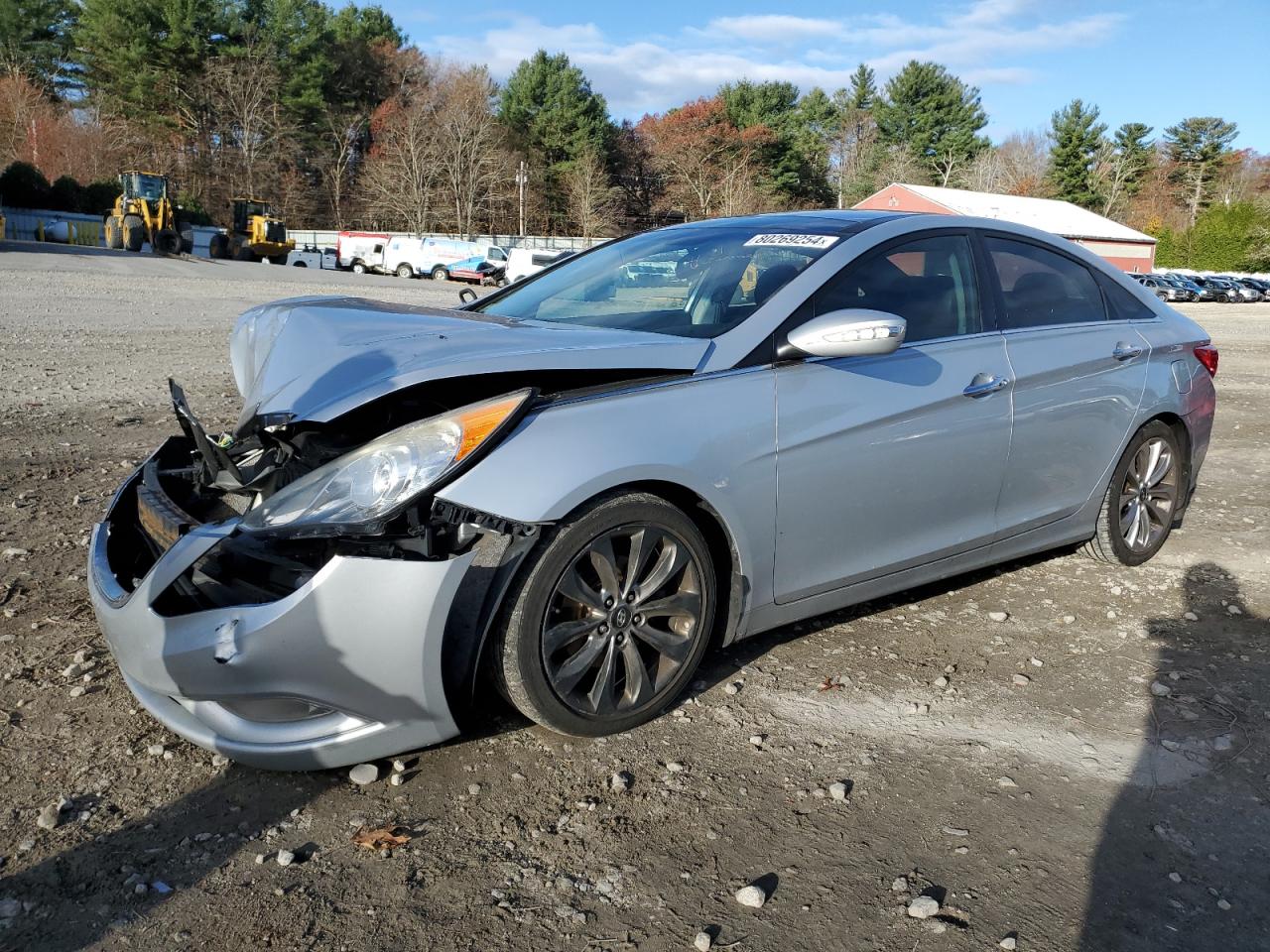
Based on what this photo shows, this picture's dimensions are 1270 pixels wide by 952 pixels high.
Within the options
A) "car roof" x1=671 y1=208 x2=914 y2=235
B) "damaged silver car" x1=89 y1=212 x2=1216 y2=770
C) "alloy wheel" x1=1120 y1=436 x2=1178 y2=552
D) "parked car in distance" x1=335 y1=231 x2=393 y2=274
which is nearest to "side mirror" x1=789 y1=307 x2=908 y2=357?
"damaged silver car" x1=89 y1=212 x2=1216 y2=770

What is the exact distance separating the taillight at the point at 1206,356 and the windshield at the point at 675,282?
2356 millimetres

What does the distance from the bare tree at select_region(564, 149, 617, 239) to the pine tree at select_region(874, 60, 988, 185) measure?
102ft

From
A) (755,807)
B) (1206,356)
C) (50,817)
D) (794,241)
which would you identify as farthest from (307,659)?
(1206,356)

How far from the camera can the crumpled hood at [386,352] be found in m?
2.77

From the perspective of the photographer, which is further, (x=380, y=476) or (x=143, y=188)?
(x=143, y=188)

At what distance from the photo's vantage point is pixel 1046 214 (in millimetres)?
63438

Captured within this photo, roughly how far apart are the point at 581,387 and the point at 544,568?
561 mm

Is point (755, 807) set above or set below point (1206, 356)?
below

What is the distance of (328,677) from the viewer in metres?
2.54

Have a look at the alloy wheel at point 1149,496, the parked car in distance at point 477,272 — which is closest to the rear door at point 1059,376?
the alloy wheel at point 1149,496

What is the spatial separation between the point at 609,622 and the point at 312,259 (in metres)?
50.6

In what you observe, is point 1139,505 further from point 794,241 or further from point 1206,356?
point 794,241

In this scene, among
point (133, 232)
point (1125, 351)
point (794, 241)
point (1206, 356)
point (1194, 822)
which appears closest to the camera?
point (1194, 822)

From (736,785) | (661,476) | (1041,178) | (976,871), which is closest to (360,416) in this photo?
(661,476)
